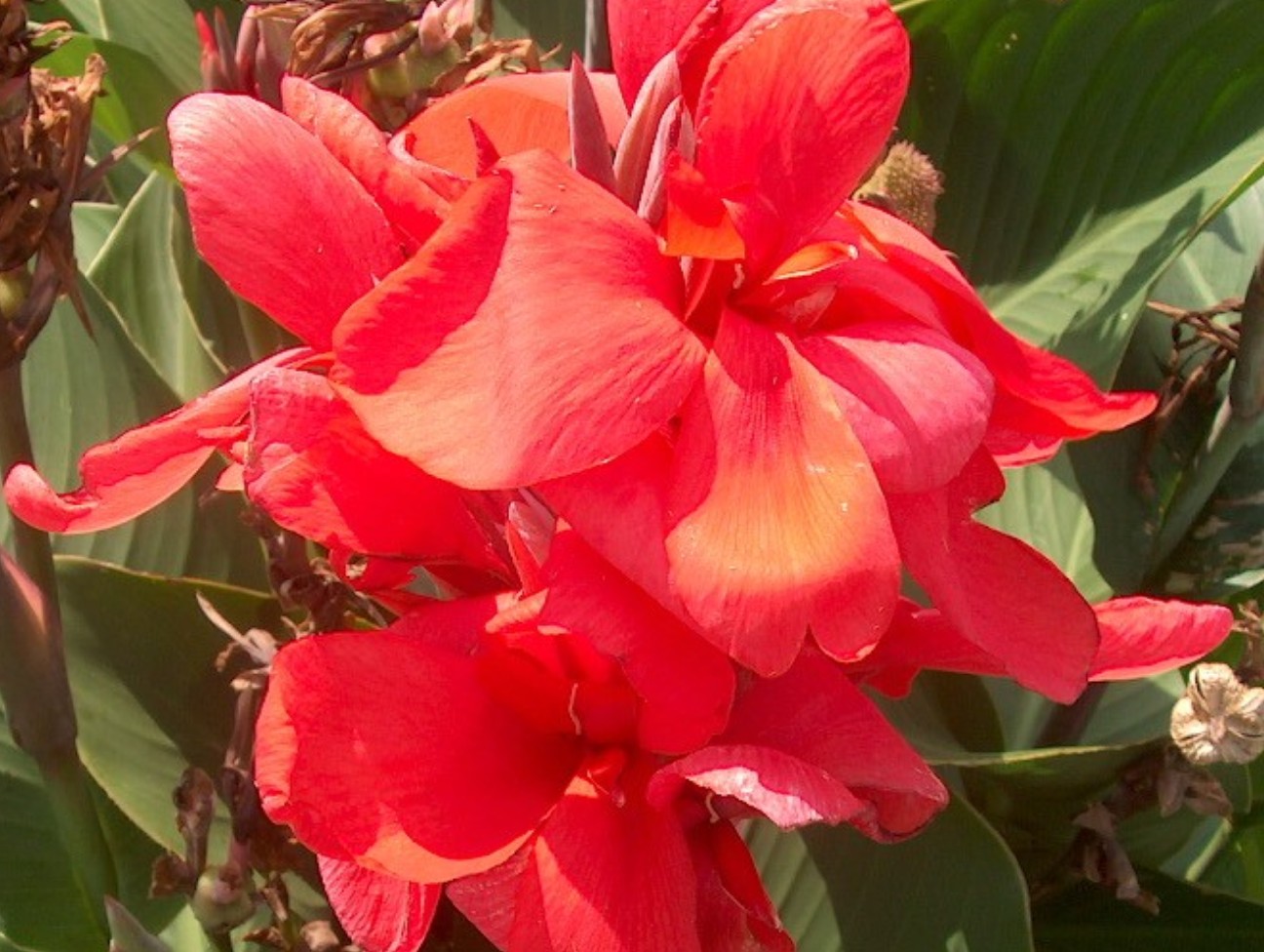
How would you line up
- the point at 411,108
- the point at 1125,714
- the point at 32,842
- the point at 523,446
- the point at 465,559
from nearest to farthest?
the point at 523,446 → the point at 465,559 → the point at 411,108 → the point at 32,842 → the point at 1125,714

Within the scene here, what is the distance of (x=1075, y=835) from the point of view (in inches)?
31.9

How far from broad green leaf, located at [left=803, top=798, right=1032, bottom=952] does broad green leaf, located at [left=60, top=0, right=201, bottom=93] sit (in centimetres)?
64

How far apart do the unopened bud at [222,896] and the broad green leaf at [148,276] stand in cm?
51

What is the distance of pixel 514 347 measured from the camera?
1.14 feet

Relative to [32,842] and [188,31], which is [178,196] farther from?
[32,842]

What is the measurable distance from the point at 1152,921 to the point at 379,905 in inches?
22.1

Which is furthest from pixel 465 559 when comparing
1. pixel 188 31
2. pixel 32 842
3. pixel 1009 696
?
pixel 188 31

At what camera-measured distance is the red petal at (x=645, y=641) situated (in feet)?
1.22

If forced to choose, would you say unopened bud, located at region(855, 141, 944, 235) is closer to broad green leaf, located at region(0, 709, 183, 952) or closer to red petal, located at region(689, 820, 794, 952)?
red petal, located at region(689, 820, 794, 952)

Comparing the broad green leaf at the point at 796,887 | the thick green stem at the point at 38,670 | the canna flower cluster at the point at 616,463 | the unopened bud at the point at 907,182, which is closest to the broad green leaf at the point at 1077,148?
the unopened bud at the point at 907,182

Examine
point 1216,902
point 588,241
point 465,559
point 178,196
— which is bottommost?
point 1216,902

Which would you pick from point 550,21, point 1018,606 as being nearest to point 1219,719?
point 1018,606

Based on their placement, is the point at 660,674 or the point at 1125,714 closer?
the point at 660,674

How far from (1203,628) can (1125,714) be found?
0.46 m
